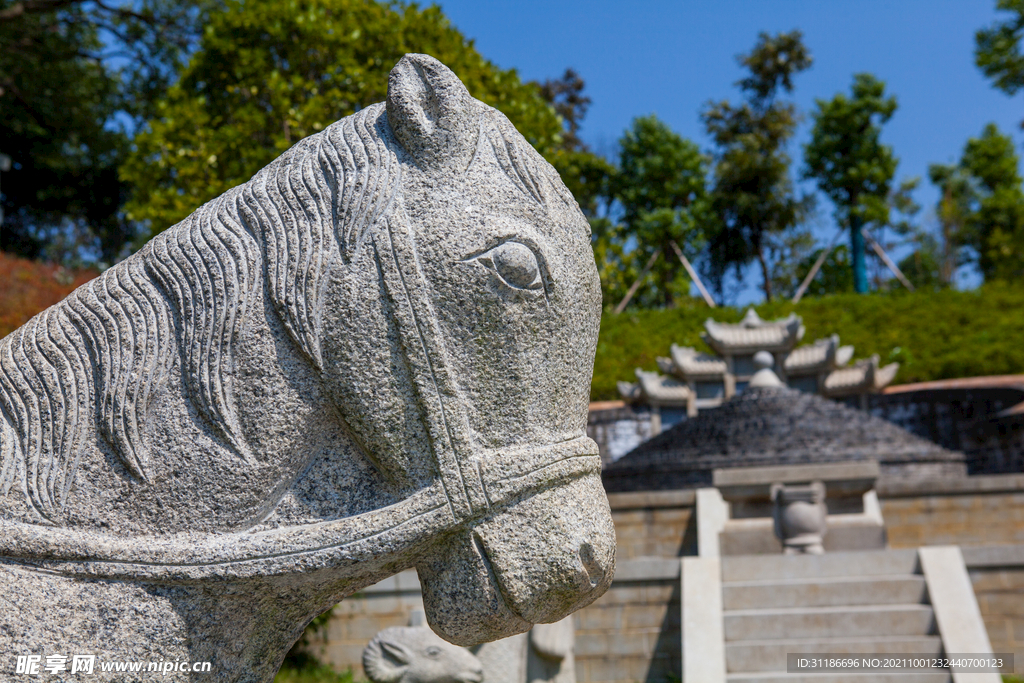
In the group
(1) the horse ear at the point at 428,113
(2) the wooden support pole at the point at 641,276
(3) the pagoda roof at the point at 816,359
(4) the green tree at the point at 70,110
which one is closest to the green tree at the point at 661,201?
(2) the wooden support pole at the point at 641,276

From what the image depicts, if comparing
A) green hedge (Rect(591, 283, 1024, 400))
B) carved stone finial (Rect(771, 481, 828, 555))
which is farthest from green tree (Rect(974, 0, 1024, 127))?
carved stone finial (Rect(771, 481, 828, 555))

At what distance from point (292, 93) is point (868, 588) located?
8494mm

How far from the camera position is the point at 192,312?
1679 millimetres

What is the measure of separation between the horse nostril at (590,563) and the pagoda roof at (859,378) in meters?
17.9

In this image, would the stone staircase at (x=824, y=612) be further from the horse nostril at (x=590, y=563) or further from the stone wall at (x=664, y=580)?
the horse nostril at (x=590, y=563)

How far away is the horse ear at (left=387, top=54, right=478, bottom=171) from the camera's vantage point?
1.72 meters

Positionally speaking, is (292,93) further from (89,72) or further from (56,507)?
(89,72)

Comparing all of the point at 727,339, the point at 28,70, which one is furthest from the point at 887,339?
the point at 28,70

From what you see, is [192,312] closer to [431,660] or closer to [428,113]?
[428,113]

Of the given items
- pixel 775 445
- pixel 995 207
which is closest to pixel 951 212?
pixel 995 207

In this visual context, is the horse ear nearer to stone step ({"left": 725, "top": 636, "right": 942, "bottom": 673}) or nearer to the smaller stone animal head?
the smaller stone animal head

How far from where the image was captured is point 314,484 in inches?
66.5

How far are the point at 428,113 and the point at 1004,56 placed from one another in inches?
979

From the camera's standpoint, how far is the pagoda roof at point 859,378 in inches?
715
